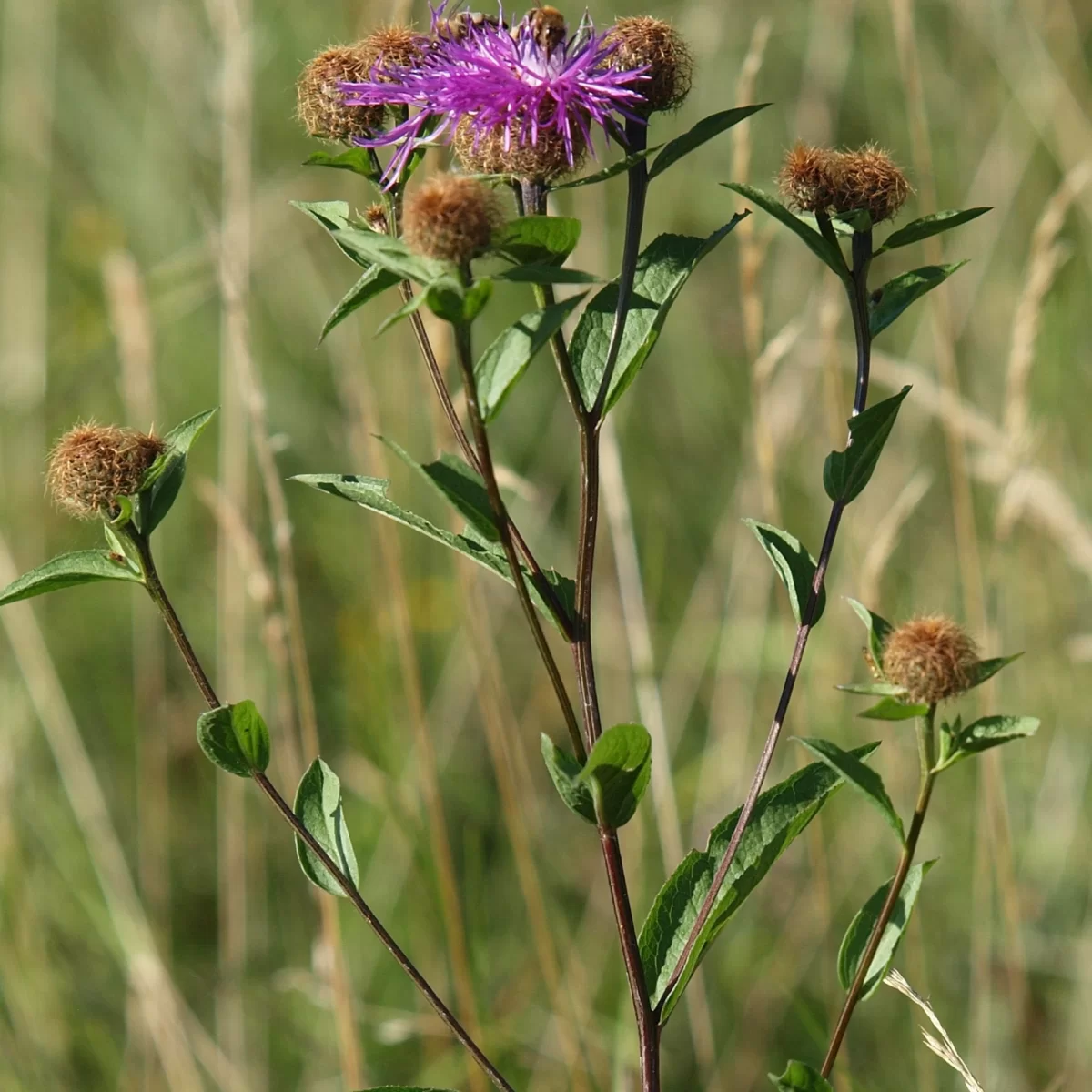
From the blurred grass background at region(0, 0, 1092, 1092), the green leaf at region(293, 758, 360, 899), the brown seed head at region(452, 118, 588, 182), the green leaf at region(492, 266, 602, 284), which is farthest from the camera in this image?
the blurred grass background at region(0, 0, 1092, 1092)

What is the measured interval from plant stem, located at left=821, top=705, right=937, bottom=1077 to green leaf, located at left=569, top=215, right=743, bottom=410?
55 centimetres

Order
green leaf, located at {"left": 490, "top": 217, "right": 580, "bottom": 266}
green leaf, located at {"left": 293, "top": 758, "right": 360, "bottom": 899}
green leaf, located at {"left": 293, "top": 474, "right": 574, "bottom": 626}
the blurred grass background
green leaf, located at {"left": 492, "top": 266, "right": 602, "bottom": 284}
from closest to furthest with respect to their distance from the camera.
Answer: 1. green leaf, located at {"left": 492, "top": 266, "right": 602, "bottom": 284}
2. green leaf, located at {"left": 490, "top": 217, "right": 580, "bottom": 266}
3. green leaf, located at {"left": 293, "top": 474, "right": 574, "bottom": 626}
4. green leaf, located at {"left": 293, "top": 758, "right": 360, "bottom": 899}
5. the blurred grass background

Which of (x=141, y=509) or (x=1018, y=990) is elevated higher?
(x=141, y=509)

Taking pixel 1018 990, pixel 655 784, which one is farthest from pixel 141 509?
pixel 1018 990

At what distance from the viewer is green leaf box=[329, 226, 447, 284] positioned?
142cm

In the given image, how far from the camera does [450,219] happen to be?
54.7 inches

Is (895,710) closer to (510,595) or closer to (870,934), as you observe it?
(870,934)

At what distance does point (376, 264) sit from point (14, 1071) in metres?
2.38

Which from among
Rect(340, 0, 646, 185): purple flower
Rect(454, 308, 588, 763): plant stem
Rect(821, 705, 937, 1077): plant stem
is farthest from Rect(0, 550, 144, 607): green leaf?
Rect(821, 705, 937, 1077): plant stem

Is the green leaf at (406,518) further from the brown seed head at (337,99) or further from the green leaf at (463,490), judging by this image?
the brown seed head at (337,99)

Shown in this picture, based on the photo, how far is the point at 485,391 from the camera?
4.97ft

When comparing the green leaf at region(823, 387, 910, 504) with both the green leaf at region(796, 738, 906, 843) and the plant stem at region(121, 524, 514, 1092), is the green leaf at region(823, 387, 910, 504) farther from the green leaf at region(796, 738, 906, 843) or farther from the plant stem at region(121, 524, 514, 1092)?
the plant stem at region(121, 524, 514, 1092)

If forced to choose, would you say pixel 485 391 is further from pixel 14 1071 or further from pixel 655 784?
pixel 14 1071

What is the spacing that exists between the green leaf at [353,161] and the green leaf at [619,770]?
752 mm
